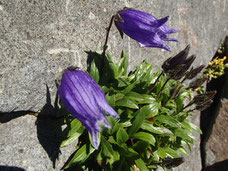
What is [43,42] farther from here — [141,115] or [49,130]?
[141,115]

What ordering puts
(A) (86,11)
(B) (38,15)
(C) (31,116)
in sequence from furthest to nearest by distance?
(A) (86,11)
(C) (31,116)
(B) (38,15)

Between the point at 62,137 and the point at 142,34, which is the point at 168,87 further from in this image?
Result: the point at 62,137

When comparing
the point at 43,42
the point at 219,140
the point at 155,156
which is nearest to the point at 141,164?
the point at 155,156

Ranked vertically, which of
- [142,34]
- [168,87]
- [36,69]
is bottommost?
[168,87]

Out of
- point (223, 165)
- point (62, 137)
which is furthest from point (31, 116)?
point (223, 165)

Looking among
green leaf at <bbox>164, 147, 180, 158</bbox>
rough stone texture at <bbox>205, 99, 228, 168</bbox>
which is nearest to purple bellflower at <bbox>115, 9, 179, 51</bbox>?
green leaf at <bbox>164, 147, 180, 158</bbox>

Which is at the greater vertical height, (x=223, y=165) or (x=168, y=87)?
(x=168, y=87)

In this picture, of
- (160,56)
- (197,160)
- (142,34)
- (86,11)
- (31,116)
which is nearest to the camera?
(142,34)

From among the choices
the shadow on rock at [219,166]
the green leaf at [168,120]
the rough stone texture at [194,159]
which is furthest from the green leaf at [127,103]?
the shadow on rock at [219,166]
